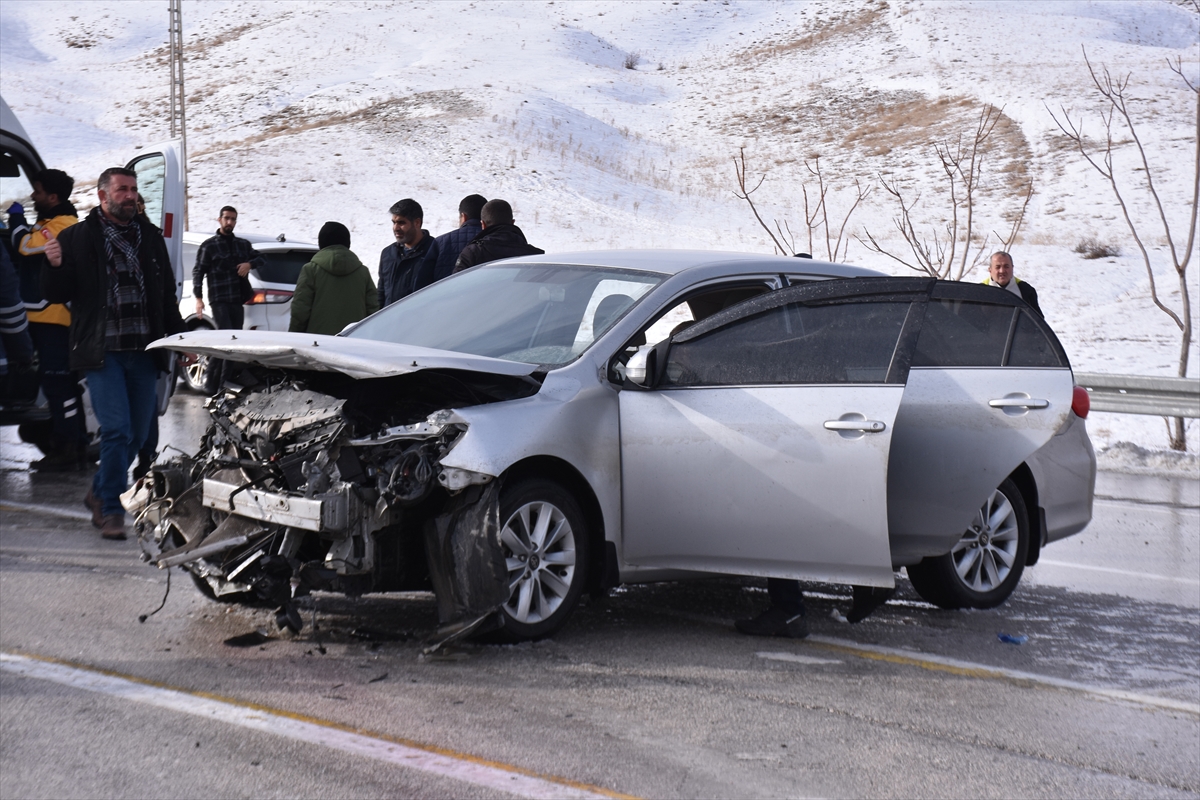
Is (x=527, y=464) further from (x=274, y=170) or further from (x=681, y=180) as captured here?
(x=681, y=180)

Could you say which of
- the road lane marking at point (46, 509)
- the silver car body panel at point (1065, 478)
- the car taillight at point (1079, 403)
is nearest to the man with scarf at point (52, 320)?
the road lane marking at point (46, 509)

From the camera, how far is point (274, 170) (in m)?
43.1

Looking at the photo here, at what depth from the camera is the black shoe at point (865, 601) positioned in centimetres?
560

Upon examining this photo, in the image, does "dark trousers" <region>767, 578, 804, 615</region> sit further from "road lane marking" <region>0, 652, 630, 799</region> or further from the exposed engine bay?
"road lane marking" <region>0, 652, 630, 799</region>

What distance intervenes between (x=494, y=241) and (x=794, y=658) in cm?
460

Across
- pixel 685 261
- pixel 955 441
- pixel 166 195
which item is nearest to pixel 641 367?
pixel 685 261

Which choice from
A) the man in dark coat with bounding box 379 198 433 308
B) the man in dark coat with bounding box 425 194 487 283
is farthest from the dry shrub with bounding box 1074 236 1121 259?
the man in dark coat with bounding box 379 198 433 308

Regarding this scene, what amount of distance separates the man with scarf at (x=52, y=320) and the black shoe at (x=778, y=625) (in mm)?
4980

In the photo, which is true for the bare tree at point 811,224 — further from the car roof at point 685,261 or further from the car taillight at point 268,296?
the car roof at point 685,261

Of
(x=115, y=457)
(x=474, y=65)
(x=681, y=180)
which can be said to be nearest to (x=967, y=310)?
(x=115, y=457)

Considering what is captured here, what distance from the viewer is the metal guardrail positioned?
11781mm

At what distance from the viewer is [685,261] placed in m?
6.11

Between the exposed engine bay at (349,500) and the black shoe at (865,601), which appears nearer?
the exposed engine bay at (349,500)

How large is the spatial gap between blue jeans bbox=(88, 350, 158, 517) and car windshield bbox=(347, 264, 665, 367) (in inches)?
63.2
